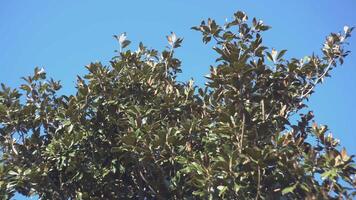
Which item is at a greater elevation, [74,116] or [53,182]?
[74,116]

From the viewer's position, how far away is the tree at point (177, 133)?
7398mm

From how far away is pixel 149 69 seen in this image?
9992mm

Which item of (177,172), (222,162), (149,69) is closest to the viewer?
(222,162)

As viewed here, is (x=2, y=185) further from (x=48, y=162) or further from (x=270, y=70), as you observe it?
(x=270, y=70)

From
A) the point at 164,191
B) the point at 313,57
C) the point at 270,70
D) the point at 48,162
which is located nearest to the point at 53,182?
the point at 48,162

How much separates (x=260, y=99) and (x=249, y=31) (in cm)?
141

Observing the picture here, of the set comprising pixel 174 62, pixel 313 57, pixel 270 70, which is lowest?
pixel 270 70

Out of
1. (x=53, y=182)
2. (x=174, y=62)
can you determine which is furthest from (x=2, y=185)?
(x=174, y=62)

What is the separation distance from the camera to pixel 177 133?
27.4 feet

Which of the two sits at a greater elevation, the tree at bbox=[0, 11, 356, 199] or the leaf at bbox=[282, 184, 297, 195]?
the tree at bbox=[0, 11, 356, 199]

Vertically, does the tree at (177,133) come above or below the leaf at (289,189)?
above

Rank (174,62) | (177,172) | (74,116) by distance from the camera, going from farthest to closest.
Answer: (174,62)
(74,116)
(177,172)

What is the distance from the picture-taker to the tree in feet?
24.3

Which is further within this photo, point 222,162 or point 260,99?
point 260,99
